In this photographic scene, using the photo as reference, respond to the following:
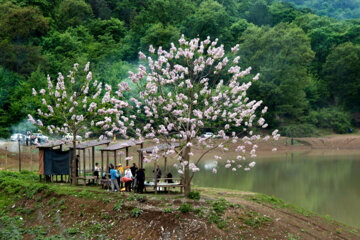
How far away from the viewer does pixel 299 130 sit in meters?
68.6

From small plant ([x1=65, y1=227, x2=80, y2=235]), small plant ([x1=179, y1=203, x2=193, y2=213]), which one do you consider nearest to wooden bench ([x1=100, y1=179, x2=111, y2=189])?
small plant ([x1=65, y1=227, x2=80, y2=235])

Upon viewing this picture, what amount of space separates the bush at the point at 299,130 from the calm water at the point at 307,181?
12118 mm

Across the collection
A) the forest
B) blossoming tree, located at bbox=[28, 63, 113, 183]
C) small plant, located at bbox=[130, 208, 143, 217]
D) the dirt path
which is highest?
the forest

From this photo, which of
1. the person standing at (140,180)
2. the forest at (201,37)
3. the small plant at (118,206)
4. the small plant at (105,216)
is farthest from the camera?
the forest at (201,37)

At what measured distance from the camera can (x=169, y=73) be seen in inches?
868

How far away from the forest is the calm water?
18668mm

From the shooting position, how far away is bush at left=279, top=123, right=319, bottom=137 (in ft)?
224

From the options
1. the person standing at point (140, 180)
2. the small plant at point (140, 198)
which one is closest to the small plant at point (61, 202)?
the person standing at point (140, 180)

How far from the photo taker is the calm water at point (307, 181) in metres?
29.5

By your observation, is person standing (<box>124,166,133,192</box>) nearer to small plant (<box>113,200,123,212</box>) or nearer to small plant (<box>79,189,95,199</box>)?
small plant (<box>79,189,95,199</box>)

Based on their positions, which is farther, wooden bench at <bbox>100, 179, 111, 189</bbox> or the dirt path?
wooden bench at <bbox>100, 179, 111, 189</bbox>

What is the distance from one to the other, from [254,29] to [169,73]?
60052 millimetres

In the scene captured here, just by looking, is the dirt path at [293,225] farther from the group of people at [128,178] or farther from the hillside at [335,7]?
the hillside at [335,7]

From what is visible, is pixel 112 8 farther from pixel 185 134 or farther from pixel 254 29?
pixel 185 134
